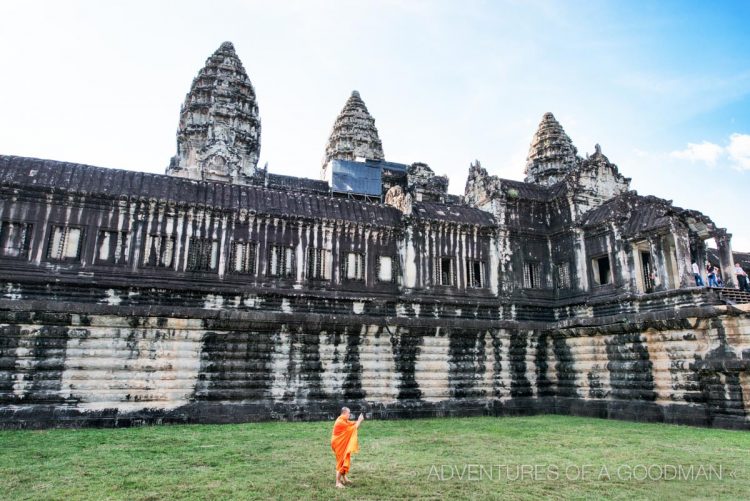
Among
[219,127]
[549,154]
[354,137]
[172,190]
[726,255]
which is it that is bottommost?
[726,255]

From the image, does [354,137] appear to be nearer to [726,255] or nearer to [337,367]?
[726,255]

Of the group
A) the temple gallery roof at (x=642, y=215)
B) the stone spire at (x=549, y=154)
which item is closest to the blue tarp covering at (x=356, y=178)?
the stone spire at (x=549, y=154)

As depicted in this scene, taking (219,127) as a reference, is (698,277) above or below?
below

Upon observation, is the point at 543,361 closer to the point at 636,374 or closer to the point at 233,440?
the point at 636,374

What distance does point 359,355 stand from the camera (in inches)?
566

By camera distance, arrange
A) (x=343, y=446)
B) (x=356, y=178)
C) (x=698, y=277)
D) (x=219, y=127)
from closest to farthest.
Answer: (x=343, y=446), (x=698, y=277), (x=219, y=127), (x=356, y=178)

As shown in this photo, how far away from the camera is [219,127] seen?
39.1 metres

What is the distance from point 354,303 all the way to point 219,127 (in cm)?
2281

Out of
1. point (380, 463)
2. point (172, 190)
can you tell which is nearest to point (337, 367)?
point (380, 463)

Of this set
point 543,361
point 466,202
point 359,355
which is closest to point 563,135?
point 466,202

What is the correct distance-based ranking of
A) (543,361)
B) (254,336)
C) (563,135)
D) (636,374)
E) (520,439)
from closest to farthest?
(520,439)
(254,336)
(636,374)
(543,361)
(563,135)

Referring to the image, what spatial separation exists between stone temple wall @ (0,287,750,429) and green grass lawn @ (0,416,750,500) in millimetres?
1021

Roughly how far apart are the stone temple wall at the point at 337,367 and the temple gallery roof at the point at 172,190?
8.52 m

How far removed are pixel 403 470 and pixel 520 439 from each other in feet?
13.2
